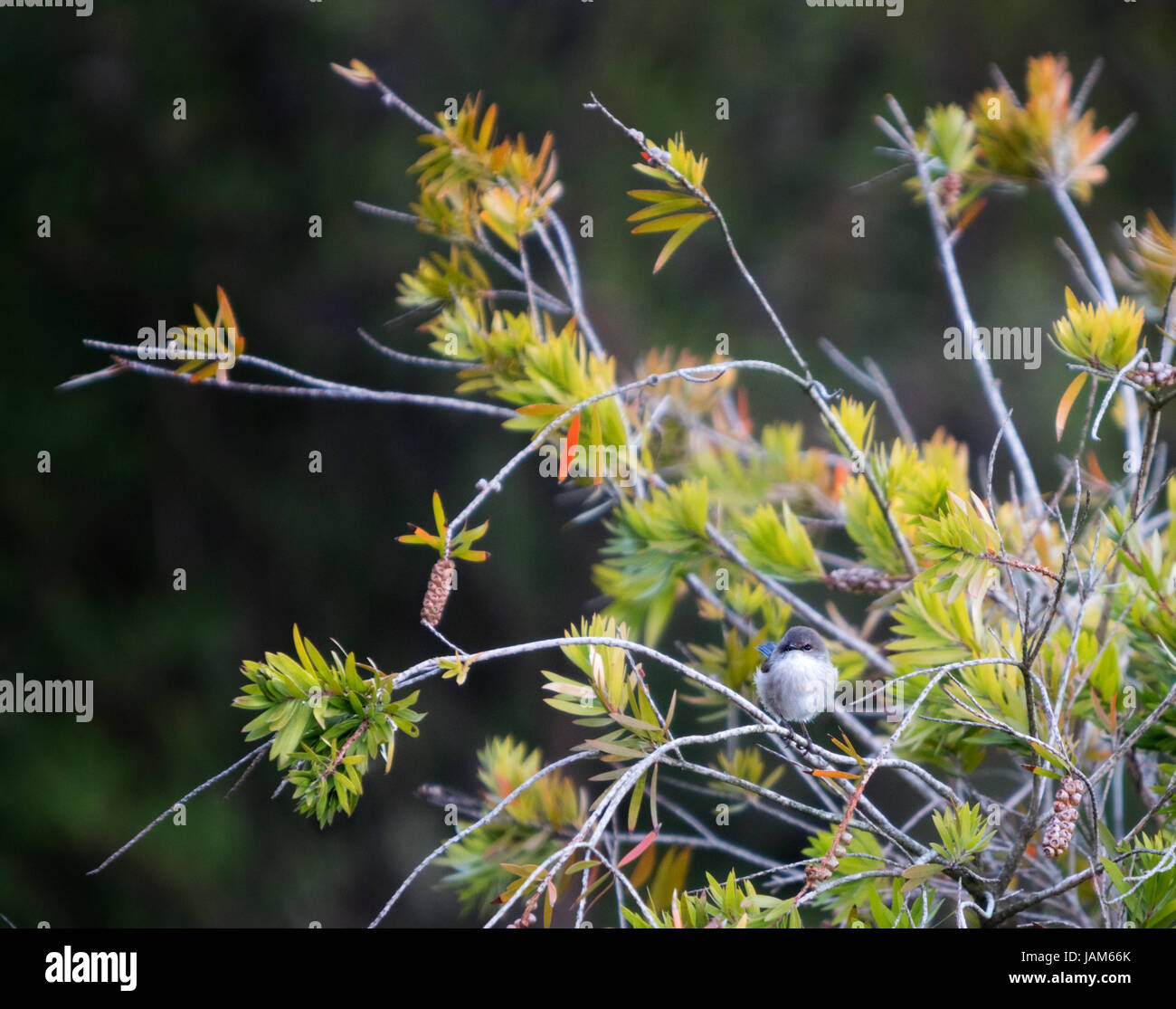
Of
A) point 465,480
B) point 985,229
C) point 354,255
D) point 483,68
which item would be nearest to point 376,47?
point 483,68

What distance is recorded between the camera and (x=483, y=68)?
2719 mm

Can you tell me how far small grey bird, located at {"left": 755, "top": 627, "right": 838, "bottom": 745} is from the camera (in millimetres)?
922

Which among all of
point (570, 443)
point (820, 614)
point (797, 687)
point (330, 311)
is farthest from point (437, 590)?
point (330, 311)

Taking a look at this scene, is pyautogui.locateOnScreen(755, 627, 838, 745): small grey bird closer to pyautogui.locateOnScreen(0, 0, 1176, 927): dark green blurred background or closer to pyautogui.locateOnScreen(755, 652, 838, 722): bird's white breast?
pyautogui.locateOnScreen(755, 652, 838, 722): bird's white breast

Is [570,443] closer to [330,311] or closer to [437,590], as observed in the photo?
[437,590]

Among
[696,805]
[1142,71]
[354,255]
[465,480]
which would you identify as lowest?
[696,805]

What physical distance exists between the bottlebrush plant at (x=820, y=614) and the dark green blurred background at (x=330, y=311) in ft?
4.52

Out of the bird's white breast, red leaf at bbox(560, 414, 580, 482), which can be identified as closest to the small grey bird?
the bird's white breast

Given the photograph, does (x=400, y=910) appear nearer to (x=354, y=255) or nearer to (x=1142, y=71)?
(x=354, y=255)

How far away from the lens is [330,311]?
2703 mm

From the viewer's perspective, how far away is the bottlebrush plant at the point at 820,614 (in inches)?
26.5

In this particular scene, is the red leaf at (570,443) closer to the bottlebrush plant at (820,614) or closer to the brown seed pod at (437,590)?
the bottlebrush plant at (820,614)

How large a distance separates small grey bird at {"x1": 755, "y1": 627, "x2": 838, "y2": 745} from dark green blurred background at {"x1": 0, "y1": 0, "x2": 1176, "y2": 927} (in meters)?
1.66

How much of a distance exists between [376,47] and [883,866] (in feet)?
8.27
